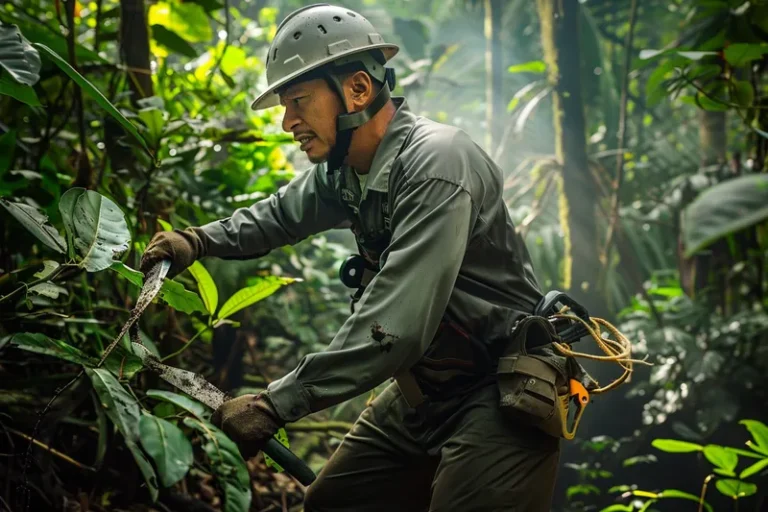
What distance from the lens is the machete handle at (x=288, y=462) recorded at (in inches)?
74.9

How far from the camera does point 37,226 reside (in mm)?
1954

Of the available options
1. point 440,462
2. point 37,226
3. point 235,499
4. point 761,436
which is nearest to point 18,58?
point 37,226

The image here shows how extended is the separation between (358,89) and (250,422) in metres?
1.12

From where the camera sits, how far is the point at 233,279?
332 cm

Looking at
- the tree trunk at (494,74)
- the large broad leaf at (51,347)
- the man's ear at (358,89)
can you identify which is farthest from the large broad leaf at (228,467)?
the tree trunk at (494,74)

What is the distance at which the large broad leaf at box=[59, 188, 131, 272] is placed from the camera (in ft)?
6.24

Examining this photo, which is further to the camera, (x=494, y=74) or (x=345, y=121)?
(x=494, y=74)

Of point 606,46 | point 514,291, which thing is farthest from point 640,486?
point 606,46

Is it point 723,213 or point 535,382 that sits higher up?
point 723,213

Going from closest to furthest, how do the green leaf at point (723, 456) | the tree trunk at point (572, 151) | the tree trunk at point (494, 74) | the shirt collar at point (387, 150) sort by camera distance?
1. the shirt collar at point (387, 150)
2. the green leaf at point (723, 456)
3. the tree trunk at point (572, 151)
4. the tree trunk at point (494, 74)

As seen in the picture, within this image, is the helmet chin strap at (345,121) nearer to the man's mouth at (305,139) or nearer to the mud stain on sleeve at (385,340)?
the man's mouth at (305,139)

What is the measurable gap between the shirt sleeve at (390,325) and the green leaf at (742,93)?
76.0 inches

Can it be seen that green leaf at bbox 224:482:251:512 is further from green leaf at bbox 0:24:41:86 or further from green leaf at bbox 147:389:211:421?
green leaf at bbox 0:24:41:86

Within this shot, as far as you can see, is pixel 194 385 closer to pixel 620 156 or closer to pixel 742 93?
pixel 742 93
